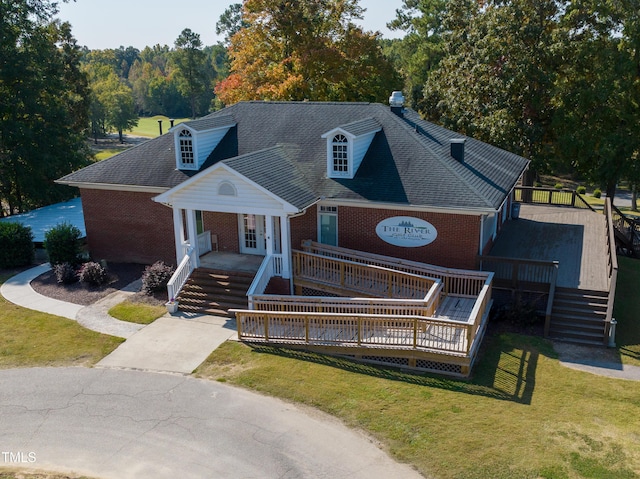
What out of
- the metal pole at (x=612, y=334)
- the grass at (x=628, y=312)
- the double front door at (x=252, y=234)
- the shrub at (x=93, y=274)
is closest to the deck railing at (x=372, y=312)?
the double front door at (x=252, y=234)

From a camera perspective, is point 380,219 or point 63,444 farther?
point 380,219

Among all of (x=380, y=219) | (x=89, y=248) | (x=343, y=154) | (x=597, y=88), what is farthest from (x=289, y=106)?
(x=597, y=88)

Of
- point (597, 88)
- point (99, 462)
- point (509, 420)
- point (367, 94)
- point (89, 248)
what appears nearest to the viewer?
point (99, 462)

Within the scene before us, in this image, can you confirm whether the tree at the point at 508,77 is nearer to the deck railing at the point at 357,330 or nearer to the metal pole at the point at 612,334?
the metal pole at the point at 612,334

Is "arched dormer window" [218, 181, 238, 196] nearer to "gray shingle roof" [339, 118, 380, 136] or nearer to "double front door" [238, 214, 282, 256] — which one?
"double front door" [238, 214, 282, 256]

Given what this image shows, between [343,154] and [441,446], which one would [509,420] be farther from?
[343,154]
